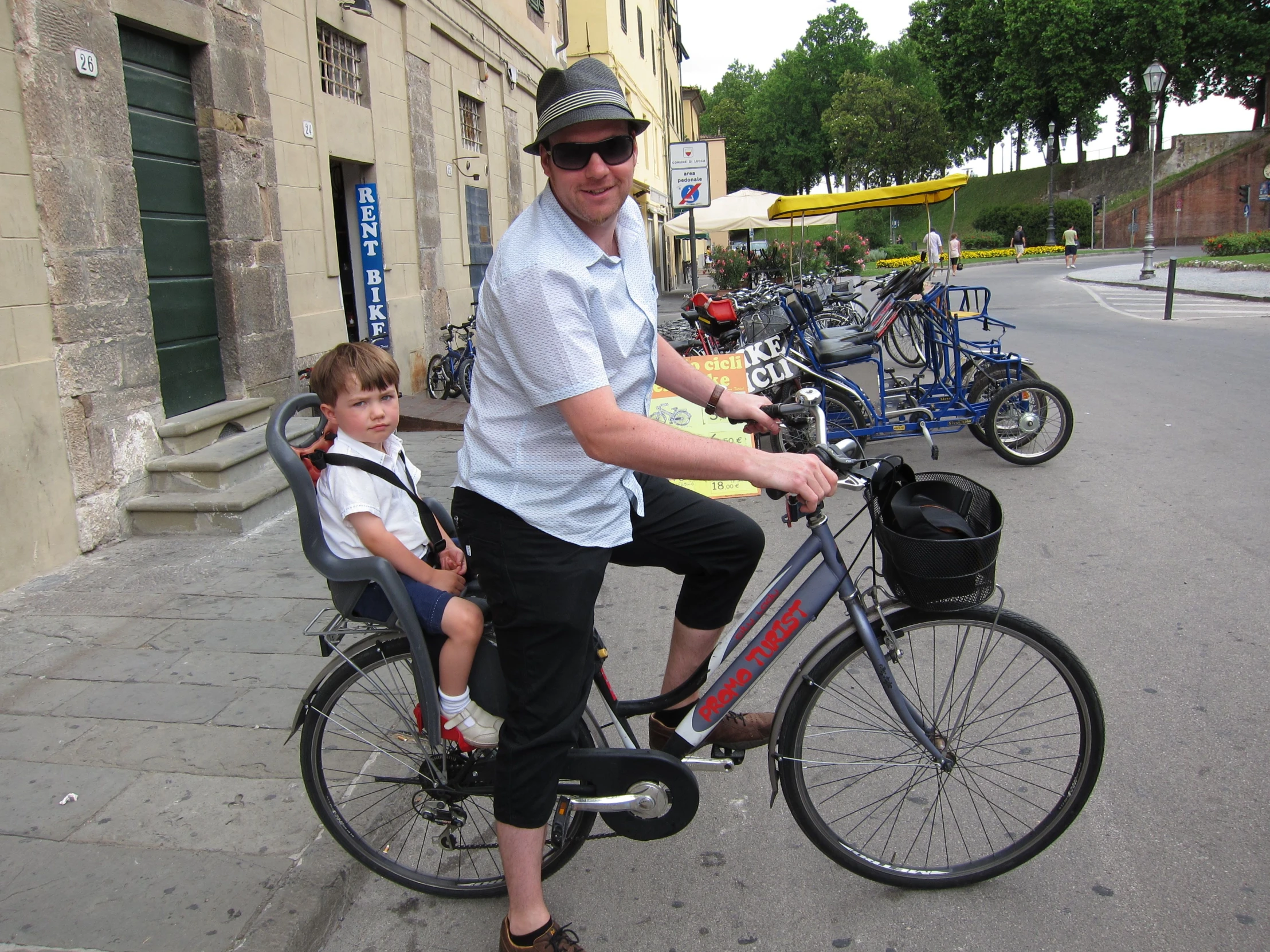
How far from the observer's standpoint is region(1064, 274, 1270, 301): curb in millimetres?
18886

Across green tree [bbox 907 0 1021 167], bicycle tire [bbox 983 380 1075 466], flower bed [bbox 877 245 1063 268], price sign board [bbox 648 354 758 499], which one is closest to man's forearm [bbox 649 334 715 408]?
price sign board [bbox 648 354 758 499]

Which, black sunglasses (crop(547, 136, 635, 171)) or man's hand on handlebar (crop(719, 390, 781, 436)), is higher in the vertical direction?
black sunglasses (crop(547, 136, 635, 171))

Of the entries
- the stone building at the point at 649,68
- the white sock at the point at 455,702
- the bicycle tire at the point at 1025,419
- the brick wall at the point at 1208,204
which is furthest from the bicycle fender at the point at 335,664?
the brick wall at the point at 1208,204

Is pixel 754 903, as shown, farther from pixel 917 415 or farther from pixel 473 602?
pixel 917 415

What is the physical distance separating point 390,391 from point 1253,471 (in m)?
6.26

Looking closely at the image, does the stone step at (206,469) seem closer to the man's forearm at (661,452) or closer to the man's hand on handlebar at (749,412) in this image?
the man's hand on handlebar at (749,412)

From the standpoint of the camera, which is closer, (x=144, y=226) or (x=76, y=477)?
(x=76, y=477)

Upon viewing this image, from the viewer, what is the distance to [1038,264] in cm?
3972

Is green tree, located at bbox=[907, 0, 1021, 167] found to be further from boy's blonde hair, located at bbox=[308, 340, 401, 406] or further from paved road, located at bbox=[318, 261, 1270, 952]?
boy's blonde hair, located at bbox=[308, 340, 401, 406]

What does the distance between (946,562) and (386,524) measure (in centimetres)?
142

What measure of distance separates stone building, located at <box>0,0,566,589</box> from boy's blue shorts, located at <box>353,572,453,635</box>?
3.41 meters

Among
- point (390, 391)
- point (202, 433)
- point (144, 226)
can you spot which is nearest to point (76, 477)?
point (202, 433)

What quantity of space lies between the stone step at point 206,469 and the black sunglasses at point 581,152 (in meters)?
4.62

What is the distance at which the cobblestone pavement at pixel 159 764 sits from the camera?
2.54 m
